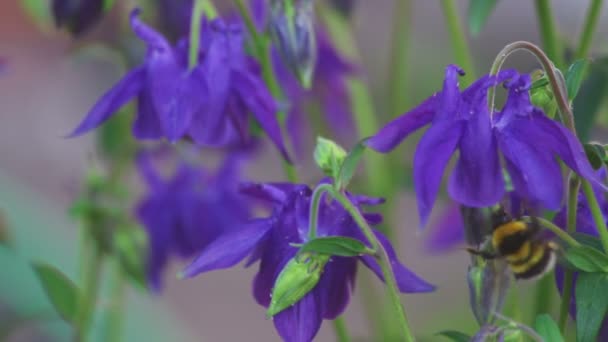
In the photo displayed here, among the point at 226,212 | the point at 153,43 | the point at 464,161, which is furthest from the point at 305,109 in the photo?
the point at 464,161

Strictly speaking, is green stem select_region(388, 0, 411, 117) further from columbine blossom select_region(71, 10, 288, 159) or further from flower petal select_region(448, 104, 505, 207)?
flower petal select_region(448, 104, 505, 207)

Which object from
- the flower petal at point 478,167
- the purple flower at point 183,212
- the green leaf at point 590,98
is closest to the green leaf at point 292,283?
the flower petal at point 478,167

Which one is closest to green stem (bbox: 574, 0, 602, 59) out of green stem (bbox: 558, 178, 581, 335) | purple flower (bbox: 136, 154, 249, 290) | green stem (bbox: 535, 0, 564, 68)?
green stem (bbox: 535, 0, 564, 68)

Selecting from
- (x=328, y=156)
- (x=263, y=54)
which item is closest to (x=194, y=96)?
(x=263, y=54)

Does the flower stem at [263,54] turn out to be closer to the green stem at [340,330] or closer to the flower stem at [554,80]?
the green stem at [340,330]

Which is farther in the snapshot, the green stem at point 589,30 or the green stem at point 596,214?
the green stem at point 589,30

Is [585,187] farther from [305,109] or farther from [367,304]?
[305,109]
